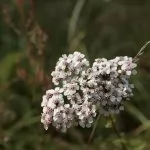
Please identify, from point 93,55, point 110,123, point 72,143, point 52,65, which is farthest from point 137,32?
point 110,123

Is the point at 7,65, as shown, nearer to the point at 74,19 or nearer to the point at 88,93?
the point at 74,19

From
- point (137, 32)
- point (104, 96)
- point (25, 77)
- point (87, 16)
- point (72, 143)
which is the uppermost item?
point (87, 16)

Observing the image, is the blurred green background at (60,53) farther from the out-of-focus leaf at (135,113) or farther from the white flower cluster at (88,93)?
the white flower cluster at (88,93)

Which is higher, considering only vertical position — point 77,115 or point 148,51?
point 148,51

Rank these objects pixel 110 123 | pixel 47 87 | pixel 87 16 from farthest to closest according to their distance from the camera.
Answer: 1. pixel 87 16
2. pixel 47 87
3. pixel 110 123

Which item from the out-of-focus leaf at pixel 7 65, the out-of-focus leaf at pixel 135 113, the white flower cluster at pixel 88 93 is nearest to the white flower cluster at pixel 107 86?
the white flower cluster at pixel 88 93

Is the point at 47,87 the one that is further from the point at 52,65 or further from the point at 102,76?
the point at 102,76

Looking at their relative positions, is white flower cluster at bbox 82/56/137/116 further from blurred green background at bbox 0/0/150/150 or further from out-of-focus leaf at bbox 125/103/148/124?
out-of-focus leaf at bbox 125/103/148/124
